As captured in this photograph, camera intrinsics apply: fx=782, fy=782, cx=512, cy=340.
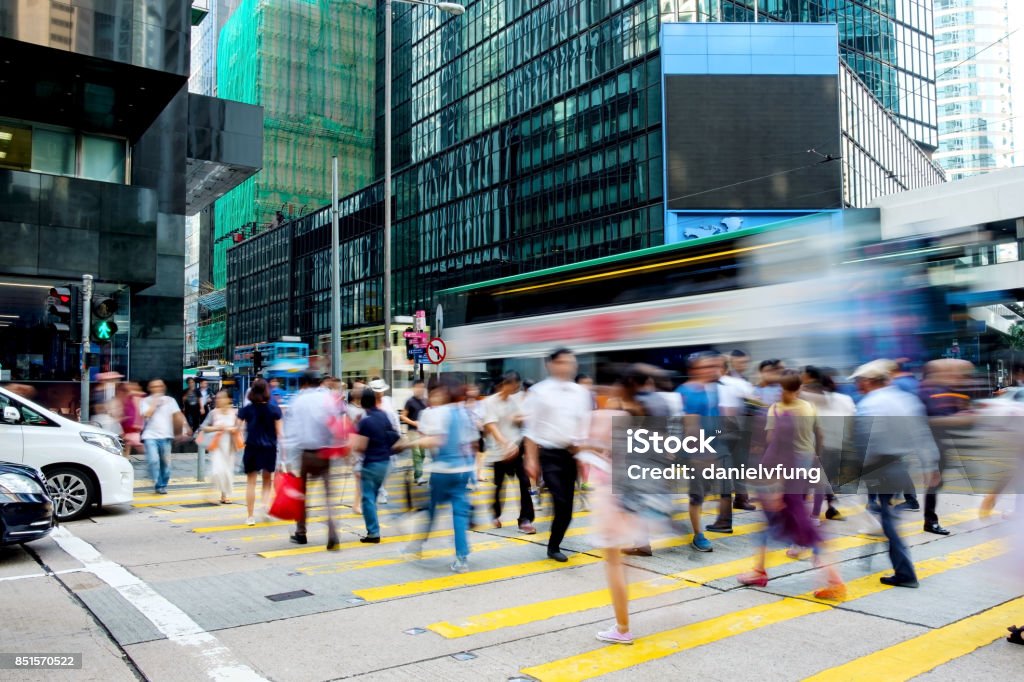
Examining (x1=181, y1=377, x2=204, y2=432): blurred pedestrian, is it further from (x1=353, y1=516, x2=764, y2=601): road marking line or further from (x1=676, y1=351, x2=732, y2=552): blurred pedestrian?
(x1=676, y1=351, x2=732, y2=552): blurred pedestrian

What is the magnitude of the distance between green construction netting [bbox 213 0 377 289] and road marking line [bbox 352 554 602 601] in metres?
85.6

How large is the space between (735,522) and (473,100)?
53.6 meters

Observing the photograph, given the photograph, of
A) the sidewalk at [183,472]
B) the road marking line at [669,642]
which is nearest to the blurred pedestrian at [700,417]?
the road marking line at [669,642]

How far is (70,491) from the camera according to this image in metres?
9.60

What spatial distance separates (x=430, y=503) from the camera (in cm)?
731

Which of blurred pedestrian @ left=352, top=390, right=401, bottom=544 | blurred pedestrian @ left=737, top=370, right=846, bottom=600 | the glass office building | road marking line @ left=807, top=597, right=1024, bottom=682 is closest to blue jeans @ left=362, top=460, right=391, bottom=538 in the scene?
blurred pedestrian @ left=352, top=390, right=401, bottom=544

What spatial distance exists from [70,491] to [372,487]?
423 centimetres

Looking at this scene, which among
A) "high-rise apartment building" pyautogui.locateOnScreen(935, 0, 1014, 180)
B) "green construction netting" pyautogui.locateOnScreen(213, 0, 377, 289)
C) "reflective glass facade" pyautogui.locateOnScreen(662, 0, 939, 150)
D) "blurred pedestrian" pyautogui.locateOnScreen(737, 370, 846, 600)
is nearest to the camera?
"blurred pedestrian" pyautogui.locateOnScreen(737, 370, 846, 600)

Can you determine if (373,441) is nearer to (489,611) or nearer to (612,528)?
(489,611)

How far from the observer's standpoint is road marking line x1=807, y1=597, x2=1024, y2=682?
4426mm

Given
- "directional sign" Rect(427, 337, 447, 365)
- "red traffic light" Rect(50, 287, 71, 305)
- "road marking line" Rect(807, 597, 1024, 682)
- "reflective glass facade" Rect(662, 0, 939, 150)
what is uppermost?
"reflective glass facade" Rect(662, 0, 939, 150)

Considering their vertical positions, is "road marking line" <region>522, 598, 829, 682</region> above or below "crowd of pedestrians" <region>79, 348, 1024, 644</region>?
below

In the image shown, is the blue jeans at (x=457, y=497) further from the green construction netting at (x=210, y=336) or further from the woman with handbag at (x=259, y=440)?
the green construction netting at (x=210, y=336)

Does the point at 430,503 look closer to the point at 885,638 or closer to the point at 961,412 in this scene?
the point at 885,638
